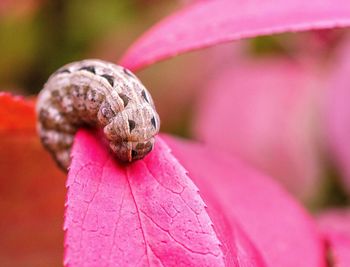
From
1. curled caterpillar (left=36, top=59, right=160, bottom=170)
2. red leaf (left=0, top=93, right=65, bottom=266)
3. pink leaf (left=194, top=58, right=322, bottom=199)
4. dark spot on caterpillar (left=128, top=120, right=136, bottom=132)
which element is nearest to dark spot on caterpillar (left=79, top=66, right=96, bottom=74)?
curled caterpillar (left=36, top=59, right=160, bottom=170)

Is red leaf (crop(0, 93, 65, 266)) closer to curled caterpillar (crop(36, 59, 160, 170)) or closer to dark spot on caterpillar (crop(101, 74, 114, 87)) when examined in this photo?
curled caterpillar (crop(36, 59, 160, 170))

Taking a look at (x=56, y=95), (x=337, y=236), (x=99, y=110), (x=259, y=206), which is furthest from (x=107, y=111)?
(x=337, y=236)

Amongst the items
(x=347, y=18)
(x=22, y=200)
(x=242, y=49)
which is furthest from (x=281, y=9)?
(x=242, y=49)

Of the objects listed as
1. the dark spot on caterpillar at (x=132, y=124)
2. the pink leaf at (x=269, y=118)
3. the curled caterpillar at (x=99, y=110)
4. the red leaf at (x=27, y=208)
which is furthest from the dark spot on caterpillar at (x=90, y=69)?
the pink leaf at (x=269, y=118)

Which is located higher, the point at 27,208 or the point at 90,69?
the point at 90,69

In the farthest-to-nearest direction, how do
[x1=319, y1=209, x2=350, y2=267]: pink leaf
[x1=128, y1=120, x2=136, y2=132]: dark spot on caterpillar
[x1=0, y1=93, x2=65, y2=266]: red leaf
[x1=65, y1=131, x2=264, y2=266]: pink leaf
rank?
[x1=0, y1=93, x2=65, y2=266]: red leaf < [x1=319, y1=209, x2=350, y2=267]: pink leaf < [x1=128, y1=120, x2=136, y2=132]: dark spot on caterpillar < [x1=65, y1=131, x2=264, y2=266]: pink leaf

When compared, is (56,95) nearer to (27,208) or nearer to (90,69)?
(90,69)

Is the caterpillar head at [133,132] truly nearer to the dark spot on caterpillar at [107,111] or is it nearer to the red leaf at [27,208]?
the dark spot on caterpillar at [107,111]
